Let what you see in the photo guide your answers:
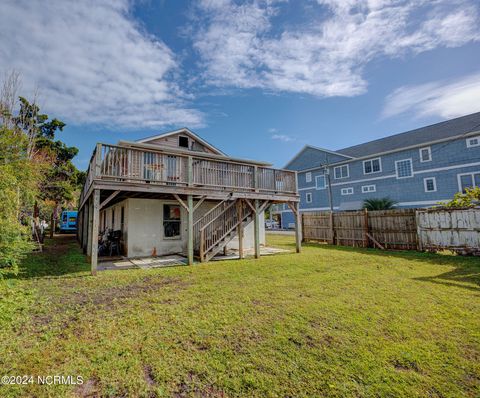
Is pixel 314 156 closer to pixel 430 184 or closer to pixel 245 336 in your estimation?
pixel 430 184

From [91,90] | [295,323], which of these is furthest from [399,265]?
[91,90]

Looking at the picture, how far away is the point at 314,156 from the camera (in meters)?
31.3

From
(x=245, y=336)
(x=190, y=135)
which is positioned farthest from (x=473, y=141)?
(x=245, y=336)

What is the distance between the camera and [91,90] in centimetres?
1132

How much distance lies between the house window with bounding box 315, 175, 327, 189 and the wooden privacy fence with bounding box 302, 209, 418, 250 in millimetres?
15477

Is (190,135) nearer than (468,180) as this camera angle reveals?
Yes

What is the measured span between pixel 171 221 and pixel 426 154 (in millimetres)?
24052

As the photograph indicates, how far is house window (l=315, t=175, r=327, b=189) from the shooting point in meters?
30.2

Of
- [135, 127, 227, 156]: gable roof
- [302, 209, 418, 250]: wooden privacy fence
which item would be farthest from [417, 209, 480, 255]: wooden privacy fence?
[135, 127, 227, 156]: gable roof

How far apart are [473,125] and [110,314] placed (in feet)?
92.7

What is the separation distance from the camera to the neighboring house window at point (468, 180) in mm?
19109

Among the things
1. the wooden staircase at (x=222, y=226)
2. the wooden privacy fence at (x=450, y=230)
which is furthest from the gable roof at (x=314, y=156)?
the wooden staircase at (x=222, y=226)

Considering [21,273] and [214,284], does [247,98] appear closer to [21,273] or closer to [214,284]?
[214,284]

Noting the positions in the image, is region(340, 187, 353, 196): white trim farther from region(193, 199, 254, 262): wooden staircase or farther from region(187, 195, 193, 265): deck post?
region(187, 195, 193, 265): deck post
